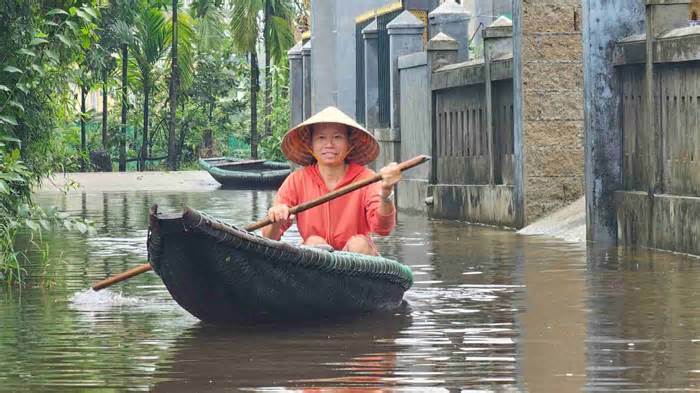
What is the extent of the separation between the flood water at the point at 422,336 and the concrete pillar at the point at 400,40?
11.0 meters

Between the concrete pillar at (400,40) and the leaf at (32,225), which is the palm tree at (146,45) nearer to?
the concrete pillar at (400,40)

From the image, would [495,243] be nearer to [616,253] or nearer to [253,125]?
[616,253]

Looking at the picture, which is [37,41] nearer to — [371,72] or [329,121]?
[329,121]

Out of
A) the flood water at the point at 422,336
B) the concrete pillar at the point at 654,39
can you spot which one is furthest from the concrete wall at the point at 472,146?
the flood water at the point at 422,336

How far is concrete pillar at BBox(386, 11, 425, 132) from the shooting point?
2752 cm

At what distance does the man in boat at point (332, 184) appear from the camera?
11.6 meters

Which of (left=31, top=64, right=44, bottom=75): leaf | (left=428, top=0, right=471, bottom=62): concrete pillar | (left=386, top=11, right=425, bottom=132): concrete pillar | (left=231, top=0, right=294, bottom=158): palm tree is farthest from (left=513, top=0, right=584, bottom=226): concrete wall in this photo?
(left=231, top=0, right=294, bottom=158): palm tree

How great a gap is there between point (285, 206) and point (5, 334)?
2.01 metres

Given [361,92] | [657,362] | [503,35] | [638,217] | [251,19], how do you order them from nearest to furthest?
[657,362]
[638,217]
[503,35]
[361,92]
[251,19]

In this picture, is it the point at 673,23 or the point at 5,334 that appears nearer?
the point at 5,334

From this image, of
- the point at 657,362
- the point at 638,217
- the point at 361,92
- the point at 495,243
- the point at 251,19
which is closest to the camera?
the point at 657,362

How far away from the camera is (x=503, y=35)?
72.9 feet

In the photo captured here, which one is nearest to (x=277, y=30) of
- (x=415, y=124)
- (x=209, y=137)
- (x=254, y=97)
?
(x=254, y=97)

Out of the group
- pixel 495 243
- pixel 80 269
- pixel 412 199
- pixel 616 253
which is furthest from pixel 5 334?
pixel 412 199
